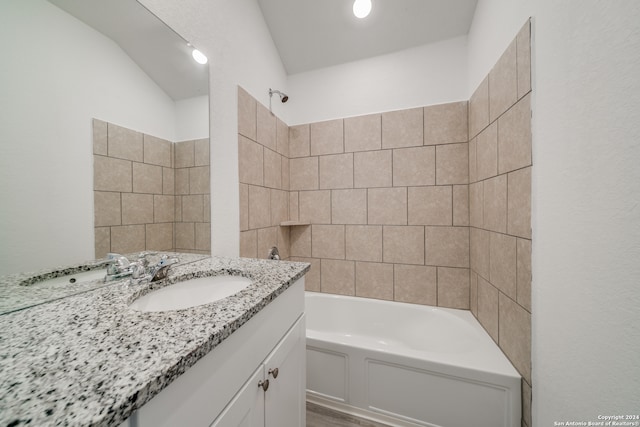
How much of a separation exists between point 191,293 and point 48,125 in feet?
2.17

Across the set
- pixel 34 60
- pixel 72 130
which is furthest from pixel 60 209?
pixel 34 60

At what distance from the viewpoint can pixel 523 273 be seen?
3.14 feet

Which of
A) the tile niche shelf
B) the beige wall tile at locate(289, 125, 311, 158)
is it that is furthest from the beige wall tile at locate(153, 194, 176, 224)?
the beige wall tile at locate(289, 125, 311, 158)

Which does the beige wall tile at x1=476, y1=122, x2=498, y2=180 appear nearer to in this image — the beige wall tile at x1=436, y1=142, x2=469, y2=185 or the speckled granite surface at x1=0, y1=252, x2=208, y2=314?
the beige wall tile at x1=436, y1=142, x2=469, y2=185

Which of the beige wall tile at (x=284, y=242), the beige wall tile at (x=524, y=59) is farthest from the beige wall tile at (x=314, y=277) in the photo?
the beige wall tile at (x=524, y=59)

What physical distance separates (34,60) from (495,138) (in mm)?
1794

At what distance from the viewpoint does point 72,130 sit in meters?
0.68

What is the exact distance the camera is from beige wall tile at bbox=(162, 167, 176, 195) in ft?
3.23

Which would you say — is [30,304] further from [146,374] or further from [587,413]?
[587,413]

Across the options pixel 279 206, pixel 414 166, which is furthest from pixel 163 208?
pixel 414 166

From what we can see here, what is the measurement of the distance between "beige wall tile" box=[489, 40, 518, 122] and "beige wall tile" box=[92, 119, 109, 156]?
1.63 m

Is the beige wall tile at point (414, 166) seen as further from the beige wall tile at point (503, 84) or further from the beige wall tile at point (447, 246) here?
the beige wall tile at point (503, 84)

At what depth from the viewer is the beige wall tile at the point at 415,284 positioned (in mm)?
1711

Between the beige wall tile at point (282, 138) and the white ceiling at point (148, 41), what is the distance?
742 mm
